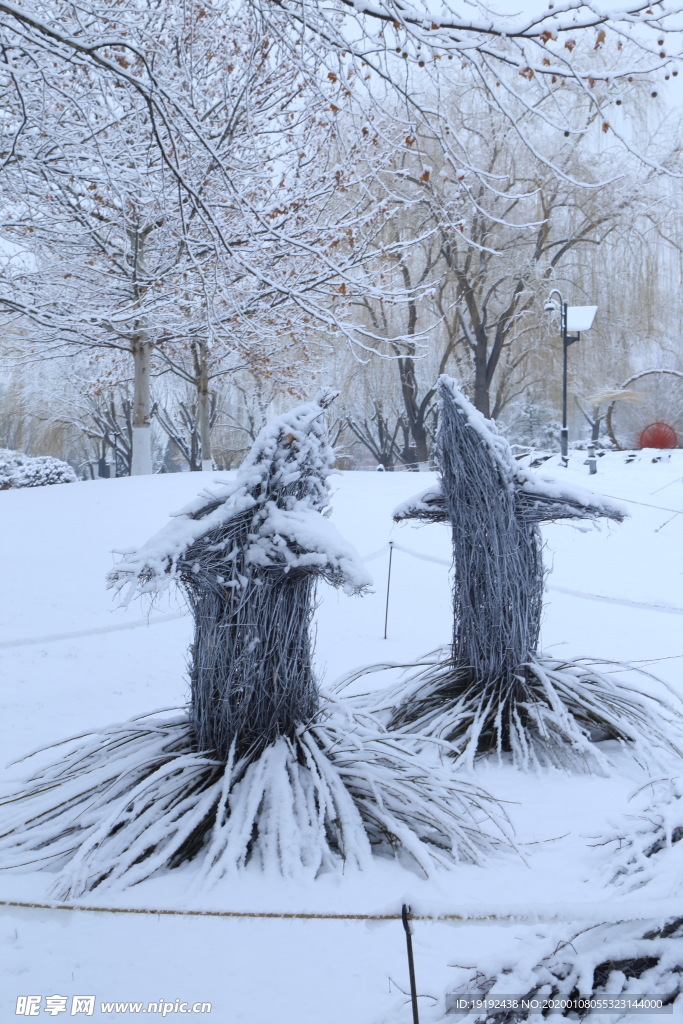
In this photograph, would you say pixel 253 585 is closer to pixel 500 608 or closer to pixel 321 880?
pixel 321 880

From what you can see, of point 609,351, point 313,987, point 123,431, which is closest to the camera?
point 313,987

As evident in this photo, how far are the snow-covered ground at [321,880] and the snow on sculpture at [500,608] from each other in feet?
0.93

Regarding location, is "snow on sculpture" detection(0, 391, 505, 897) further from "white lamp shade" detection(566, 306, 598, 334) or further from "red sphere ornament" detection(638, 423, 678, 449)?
"red sphere ornament" detection(638, 423, 678, 449)

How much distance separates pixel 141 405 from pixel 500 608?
36.7 feet

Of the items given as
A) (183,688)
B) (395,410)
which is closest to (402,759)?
(183,688)

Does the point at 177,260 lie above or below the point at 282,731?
above

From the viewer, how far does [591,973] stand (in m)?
1.64

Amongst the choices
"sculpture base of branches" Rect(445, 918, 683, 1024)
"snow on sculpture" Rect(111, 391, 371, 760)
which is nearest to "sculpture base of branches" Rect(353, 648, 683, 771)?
"snow on sculpture" Rect(111, 391, 371, 760)

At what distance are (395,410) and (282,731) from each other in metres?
25.5

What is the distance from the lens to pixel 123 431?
32094 millimetres

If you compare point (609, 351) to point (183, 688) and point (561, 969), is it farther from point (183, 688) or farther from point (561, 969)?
point (561, 969)

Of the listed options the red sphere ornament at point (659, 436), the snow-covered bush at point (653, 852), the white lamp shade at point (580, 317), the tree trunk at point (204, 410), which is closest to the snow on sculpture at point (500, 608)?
the snow-covered bush at point (653, 852)

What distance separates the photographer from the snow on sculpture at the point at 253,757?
2.89 metres

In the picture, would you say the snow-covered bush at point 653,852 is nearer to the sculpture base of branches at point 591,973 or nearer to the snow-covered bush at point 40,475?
the sculpture base of branches at point 591,973
